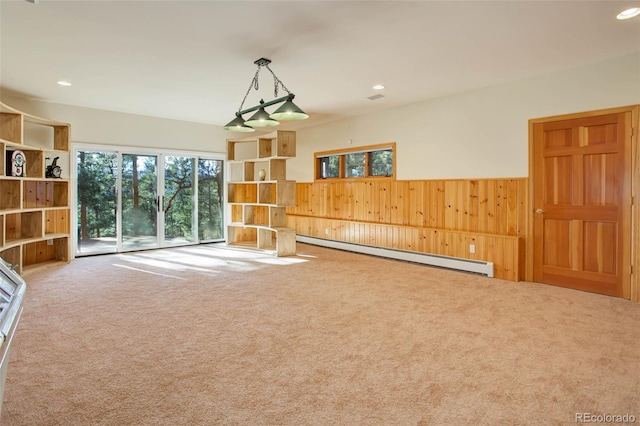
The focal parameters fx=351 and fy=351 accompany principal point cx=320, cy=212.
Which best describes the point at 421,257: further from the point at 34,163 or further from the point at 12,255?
the point at 34,163

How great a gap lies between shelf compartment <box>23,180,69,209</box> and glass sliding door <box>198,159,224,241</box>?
2.49 metres

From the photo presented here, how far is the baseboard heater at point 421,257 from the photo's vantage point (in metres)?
4.99

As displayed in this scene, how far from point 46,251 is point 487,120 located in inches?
290

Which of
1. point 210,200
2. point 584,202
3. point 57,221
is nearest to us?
point 584,202

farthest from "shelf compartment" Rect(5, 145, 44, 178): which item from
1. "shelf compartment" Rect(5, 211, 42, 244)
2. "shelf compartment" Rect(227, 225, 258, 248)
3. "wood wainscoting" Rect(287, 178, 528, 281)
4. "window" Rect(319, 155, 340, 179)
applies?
"window" Rect(319, 155, 340, 179)

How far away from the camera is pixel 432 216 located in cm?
582

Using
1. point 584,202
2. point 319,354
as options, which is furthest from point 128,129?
point 584,202

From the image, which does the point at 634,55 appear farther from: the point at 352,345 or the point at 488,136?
the point at 352,345

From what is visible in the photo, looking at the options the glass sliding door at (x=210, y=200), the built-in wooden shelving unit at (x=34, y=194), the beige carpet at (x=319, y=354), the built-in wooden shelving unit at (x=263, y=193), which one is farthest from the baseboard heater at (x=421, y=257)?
the built-in wooden shelving unit at (x=34, y=194)

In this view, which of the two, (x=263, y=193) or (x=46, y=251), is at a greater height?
(x=263, y=193)

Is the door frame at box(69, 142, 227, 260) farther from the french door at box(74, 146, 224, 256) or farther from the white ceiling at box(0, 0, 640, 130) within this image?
the white ceiling at box(0, 0, 640, 130)

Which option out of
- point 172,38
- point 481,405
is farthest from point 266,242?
point 481,405

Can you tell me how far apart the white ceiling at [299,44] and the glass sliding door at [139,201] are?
1.68 m

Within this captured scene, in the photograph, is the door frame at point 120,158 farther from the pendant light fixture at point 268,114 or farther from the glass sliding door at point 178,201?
the pendant light fixture at point 268,114
